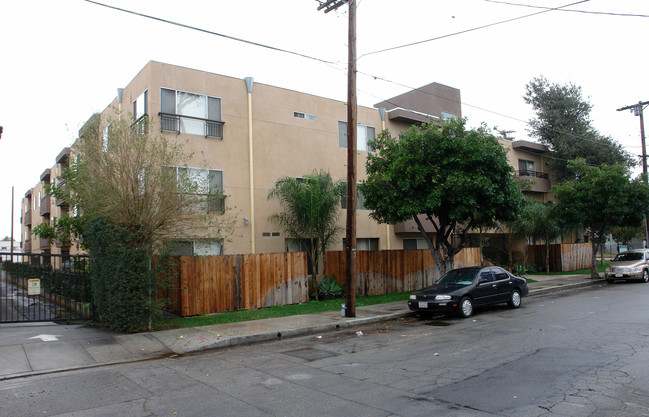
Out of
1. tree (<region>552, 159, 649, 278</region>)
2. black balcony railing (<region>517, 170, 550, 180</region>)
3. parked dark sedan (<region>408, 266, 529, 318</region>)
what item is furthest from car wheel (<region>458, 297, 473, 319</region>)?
black balcony railing (<region>517, 170, 550, 180</region>)

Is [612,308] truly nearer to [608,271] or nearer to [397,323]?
[397,323]

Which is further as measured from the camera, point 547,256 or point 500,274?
point 547,256

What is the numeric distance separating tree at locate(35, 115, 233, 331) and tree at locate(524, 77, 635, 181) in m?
31.6

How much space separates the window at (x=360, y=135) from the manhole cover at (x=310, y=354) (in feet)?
45.5

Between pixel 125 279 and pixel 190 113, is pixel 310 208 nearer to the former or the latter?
pixel 190 113

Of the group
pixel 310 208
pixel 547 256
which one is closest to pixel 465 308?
pixel 310 208

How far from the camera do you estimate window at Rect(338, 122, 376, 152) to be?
21.8m

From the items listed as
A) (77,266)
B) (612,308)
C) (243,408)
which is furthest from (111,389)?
(612,308)

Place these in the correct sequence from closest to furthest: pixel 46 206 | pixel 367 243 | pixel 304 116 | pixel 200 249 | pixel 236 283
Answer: pixel 236 283 → pixel 200 249 → pixel 304 116 → pixel 367 243 → pixel 46 206

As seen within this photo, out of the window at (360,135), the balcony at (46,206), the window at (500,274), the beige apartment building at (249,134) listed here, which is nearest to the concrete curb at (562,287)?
the window at (500,274)

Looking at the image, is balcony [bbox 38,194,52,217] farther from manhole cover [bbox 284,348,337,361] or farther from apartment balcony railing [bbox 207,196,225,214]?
manhole cover [bbox 284,348,337,361]

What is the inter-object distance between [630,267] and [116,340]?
23.2m

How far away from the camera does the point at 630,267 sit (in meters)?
22.2

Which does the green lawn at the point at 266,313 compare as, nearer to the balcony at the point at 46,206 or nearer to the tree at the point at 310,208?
the tree at the point at 310,208
